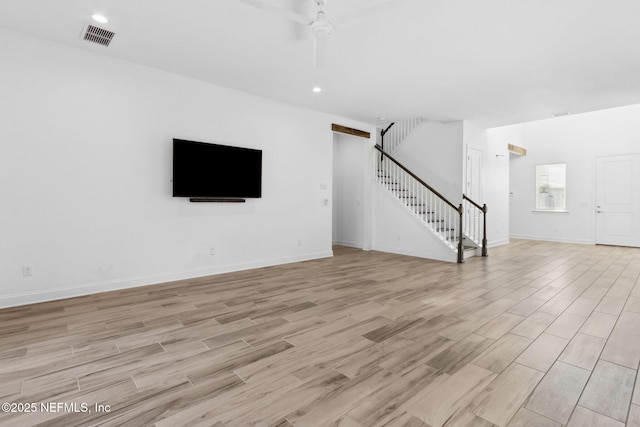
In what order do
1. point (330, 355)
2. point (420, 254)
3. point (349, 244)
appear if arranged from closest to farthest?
point (330, 355), point (420, 254), point (349, 244)

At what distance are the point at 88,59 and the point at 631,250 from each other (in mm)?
11502

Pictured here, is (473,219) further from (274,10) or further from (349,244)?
(274,10)

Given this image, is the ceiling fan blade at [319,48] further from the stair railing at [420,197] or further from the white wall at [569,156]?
the white wall at [569,156]

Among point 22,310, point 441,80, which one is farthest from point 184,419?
point 441,80

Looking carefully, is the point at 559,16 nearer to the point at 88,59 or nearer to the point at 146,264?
the point at 88,59

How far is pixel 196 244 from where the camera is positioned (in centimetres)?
485

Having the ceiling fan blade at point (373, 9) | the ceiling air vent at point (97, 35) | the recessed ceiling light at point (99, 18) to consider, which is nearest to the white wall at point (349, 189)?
the ceiling fan blade at point (373, 9)

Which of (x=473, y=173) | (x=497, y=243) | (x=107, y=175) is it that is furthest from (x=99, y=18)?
(x=497, y=243)

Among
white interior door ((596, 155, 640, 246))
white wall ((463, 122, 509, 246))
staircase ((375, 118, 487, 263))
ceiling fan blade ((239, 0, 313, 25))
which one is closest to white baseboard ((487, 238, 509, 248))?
white wall ((463, 122, 509, 246))

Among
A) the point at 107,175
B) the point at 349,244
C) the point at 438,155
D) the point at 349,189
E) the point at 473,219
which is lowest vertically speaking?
the point at 349,244

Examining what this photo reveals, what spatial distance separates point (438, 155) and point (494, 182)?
82.1 inches

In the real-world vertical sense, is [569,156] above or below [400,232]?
above

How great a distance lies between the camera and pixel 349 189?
827 centimetres

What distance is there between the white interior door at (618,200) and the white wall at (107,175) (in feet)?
29.3
